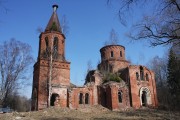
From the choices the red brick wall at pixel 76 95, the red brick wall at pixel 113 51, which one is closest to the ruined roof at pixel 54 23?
the red brick wall at pixel 76 95

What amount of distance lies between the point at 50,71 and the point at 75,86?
481 centimetres

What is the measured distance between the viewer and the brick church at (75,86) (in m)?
26.7

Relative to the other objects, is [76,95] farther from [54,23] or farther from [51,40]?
[54,23]

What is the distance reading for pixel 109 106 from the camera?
29.1 meters

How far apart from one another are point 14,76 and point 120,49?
18605mm

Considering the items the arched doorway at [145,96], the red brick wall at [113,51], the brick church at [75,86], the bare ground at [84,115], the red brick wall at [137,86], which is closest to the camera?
the bare ground at [84,115]

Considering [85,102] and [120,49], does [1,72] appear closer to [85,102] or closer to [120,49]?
[85,102]

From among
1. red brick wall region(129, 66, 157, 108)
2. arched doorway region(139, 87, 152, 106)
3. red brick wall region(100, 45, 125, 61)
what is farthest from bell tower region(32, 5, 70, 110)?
arched doorway region(139, 87, 152, 106)

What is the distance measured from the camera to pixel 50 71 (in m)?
26.1

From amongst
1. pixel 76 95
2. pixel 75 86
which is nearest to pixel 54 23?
pixel 75 86

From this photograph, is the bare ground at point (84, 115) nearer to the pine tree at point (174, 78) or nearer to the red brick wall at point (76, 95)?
the red brick wall at point (76, 95)

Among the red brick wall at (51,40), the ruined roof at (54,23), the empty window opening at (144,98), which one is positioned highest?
the ruined roof at (54,23)

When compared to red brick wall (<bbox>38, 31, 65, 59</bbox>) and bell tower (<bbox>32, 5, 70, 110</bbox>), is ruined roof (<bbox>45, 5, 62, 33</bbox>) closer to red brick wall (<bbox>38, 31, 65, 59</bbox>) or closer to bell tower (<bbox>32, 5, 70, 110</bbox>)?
bell tower (<bbox>32, 5, 70, 110</bbox>)

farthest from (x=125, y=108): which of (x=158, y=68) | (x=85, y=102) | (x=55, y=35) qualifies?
(x=158, y=68)
